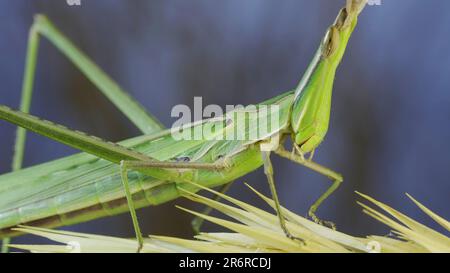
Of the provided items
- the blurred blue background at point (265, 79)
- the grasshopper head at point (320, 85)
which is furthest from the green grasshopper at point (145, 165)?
the blurred blue background at point (265, 79)

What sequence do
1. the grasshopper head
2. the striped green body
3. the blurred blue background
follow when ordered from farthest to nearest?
the blurred blue background
the striped green body
the grasshopper head

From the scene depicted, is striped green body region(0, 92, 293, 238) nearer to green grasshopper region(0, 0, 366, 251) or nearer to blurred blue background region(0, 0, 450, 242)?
green grasshopper region(0, 0, 366, 251)

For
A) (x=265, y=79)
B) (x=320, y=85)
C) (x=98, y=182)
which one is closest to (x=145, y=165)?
(x=98, y=182)

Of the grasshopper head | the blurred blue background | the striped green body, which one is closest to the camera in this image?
the grasshopper head

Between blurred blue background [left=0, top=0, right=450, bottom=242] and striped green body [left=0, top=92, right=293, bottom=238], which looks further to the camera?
blurred blue background [left=0, top=0, right=450, bottom=242]

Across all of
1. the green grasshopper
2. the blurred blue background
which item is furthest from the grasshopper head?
the blurred blue background

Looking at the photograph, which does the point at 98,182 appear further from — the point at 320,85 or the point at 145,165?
the point at 320,85
